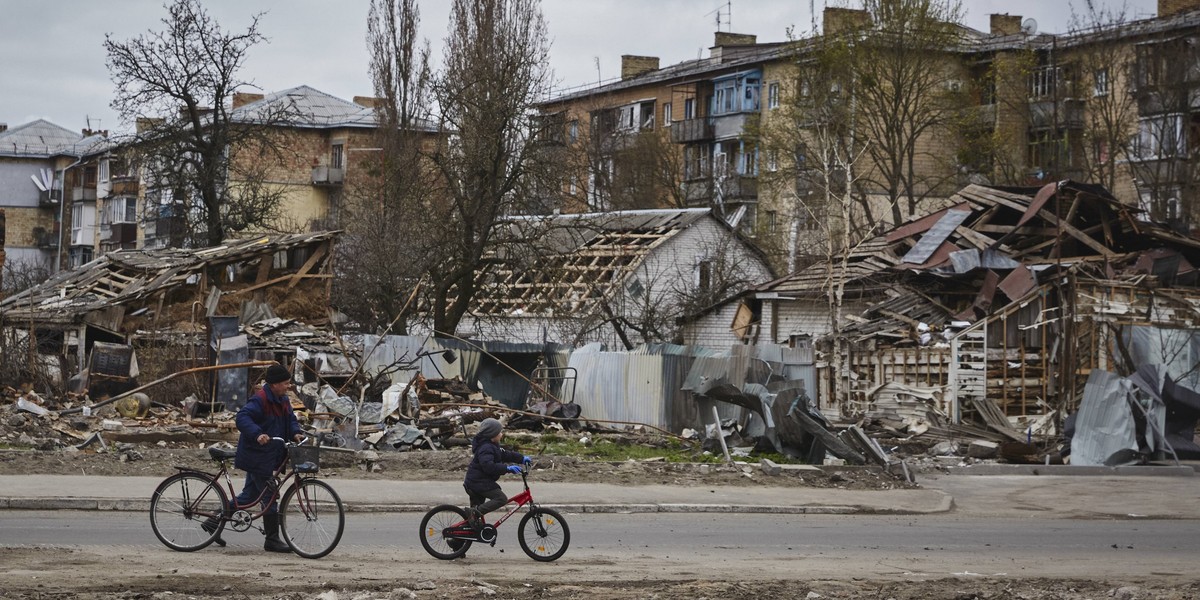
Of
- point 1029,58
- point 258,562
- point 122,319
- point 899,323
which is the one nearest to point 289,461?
point 258,562

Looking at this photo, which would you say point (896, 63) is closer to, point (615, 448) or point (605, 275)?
point (605, 275)

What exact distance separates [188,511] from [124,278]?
2694 cm

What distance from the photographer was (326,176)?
8056 cm

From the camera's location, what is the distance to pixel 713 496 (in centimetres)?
1780

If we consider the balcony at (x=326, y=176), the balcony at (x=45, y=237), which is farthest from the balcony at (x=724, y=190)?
the balcony at (x=45, y=237)

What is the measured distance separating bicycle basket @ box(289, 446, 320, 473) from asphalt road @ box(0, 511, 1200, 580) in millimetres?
756

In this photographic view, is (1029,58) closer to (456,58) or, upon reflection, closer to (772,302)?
(772,302)

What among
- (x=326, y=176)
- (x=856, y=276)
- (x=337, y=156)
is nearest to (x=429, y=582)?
(x=856, y=276)

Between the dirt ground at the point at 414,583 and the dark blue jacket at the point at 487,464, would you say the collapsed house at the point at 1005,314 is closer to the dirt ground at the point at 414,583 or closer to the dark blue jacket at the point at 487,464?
the dirt ground at the point at 414,583

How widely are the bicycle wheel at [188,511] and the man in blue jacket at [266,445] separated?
0.80 feet

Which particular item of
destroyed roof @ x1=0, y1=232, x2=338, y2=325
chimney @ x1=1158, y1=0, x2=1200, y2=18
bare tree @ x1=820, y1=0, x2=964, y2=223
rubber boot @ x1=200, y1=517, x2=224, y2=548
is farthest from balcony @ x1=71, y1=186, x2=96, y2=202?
rubber boot @ x1=200, y1=517, x2=224, y2=548

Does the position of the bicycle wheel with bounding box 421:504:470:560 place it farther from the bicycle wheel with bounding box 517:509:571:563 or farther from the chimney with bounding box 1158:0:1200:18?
the chimney with bounding box 1158:0:1200:18

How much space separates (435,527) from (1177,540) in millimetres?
8671

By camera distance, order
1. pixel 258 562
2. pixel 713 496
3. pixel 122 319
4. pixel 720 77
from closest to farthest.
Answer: pixel 258 562 → pixel 713 496 → pixel 122 319 → pixel 720 77
